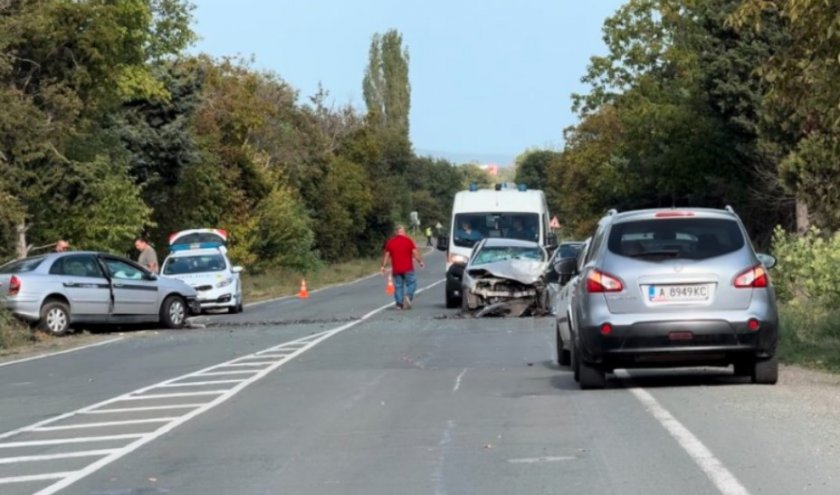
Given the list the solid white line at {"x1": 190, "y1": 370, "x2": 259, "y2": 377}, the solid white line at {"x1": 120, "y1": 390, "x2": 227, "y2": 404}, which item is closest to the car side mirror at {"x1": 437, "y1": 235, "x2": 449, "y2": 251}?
the solid white line at {"x1": 190, "y1": 370, "x2": 259, "y2": 377}

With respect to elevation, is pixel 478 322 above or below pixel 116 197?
below

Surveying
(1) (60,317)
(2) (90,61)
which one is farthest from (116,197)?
(1) (60,317)

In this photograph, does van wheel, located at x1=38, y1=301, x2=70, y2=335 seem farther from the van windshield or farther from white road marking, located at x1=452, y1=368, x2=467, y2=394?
white road marking, located at x1=452, y1=368, x2=467, y2=394

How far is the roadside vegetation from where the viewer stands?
16.0 meters

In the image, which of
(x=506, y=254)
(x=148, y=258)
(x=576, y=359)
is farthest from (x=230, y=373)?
(x=148, y=258)

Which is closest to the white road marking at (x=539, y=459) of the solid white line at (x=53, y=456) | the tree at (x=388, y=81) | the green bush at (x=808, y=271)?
the solid white line at (x=53, y=456)

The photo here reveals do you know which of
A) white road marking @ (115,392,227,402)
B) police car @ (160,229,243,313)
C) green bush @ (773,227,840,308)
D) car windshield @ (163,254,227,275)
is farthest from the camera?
car windshield @ (163,254,227,275)

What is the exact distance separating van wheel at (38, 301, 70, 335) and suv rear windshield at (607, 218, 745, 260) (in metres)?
14.7

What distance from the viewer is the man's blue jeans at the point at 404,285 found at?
105 feet

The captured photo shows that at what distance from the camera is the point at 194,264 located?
116ft

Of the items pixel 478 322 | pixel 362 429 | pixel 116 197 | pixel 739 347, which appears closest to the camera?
pixel 362 429

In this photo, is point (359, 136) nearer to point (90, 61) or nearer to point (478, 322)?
point (90, 61)

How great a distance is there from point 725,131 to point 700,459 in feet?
122

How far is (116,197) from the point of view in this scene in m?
41.9
